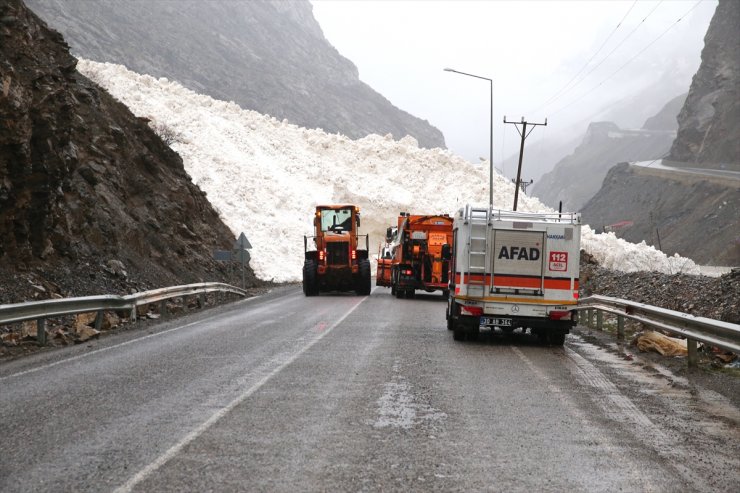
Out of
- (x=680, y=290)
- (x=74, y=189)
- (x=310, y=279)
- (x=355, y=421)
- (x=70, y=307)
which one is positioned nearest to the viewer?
(x=355, y=421)

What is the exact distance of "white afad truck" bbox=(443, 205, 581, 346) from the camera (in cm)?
1470

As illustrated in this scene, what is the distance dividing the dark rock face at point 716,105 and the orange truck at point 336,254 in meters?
72.1

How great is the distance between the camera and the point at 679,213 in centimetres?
8950

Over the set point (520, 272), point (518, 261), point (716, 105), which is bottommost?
point (520, 272)

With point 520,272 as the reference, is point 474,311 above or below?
below

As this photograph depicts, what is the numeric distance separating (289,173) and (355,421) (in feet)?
203

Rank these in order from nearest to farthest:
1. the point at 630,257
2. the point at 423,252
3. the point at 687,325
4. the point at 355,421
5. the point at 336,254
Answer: the point at 355,421
the point at 687,325
the point at 423,252
the point at 336,254
the point at 630,257

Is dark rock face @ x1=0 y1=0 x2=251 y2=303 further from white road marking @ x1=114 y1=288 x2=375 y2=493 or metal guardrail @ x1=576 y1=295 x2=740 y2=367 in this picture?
metal guardrail @ x1=576 y1=295 x2=740 y2=367

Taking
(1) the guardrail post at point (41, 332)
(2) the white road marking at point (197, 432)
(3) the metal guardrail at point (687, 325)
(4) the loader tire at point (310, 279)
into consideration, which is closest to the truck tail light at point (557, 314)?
(3) the metal guardrail at point (687, 325)

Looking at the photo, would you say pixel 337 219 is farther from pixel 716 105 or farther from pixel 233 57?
pixel 233 57

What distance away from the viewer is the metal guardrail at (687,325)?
10039 millimetres

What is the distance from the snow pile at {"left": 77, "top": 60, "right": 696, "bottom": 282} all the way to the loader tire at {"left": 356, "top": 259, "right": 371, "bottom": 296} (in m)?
17.2

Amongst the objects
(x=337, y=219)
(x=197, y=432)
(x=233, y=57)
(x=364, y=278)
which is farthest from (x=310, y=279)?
(x=233, y=57)

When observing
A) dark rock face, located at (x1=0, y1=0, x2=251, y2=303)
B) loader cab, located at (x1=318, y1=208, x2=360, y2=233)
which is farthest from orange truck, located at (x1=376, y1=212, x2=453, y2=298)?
dark rock face, located at (x1=0, y1=0, x2=251, y2=303)
